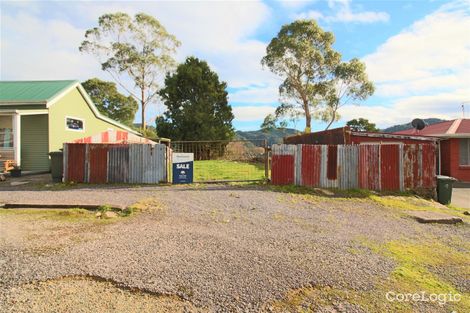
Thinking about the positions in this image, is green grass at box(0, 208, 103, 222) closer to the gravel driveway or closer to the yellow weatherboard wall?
the gravel driveway

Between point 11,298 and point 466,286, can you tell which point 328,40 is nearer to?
point 466,286

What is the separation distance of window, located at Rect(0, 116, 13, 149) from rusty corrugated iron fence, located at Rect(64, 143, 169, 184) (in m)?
5.93

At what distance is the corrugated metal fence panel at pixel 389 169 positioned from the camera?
10664mm

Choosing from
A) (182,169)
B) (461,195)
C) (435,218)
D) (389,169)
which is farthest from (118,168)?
(461,195)

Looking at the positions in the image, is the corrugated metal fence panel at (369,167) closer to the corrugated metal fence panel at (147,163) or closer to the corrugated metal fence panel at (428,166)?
the corrugated metal fence panel at (428,166)

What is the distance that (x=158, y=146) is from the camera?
35.6 feet

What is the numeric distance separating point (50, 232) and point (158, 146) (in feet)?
19.1

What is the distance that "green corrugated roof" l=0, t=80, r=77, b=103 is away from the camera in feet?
48.3

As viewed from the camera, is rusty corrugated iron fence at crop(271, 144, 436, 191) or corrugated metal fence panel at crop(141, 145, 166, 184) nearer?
Result: rusty corrugated iron fence at crop(271, 144, 436, 191)

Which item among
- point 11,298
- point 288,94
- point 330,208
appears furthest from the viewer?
point 288,94

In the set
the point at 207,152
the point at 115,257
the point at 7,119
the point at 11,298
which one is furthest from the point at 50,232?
the point at 207,152

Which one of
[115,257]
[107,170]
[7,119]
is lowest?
[115,257]

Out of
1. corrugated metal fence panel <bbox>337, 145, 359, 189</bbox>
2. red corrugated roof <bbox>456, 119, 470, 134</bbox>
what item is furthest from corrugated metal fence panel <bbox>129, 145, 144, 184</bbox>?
red corrugated roof <bbox>456, 119, 470, 134</bbox>

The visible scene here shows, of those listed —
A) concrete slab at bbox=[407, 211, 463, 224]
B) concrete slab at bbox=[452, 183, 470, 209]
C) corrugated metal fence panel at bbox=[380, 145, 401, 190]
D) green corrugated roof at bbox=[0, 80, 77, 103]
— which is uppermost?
green corrugated roof at bbox=[0, 80, 77, 103]
